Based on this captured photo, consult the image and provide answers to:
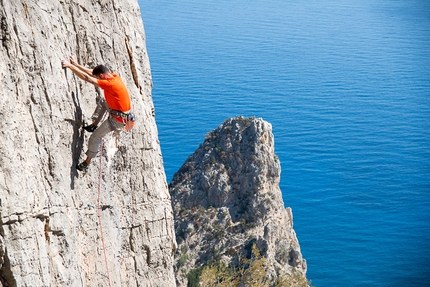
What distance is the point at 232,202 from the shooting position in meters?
45.2

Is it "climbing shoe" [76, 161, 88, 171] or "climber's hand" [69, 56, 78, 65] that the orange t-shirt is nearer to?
"climber's hand" [69, 56, 78, 65]

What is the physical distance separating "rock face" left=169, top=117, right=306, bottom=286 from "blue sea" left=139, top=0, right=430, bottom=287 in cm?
1225

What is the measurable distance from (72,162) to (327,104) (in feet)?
236

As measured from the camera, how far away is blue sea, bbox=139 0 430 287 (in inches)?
2340

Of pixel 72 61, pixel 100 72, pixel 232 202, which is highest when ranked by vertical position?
pixel 232 202

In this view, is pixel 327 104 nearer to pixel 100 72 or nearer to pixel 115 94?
Answer: pixel 115 94

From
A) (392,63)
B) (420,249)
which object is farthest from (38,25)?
(392,63)

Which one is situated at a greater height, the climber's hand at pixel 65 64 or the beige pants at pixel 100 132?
the climber's hand at pixel 65 64

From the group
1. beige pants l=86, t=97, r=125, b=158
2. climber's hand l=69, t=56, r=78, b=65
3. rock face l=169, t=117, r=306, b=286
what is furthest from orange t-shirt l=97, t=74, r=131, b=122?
rock face l=169, t=117, r=306, b=286

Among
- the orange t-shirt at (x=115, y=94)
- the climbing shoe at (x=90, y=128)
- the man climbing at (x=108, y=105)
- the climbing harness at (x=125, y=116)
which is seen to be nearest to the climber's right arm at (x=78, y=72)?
the man climbing at (x=108, y=105)

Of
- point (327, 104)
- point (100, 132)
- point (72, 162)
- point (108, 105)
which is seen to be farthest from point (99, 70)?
point (327, 104)

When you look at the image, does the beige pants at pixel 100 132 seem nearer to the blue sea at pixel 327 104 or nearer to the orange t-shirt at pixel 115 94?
the orange t-shirt at pixel 115 94

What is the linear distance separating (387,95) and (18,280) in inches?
3206

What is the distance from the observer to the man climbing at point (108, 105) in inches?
405
